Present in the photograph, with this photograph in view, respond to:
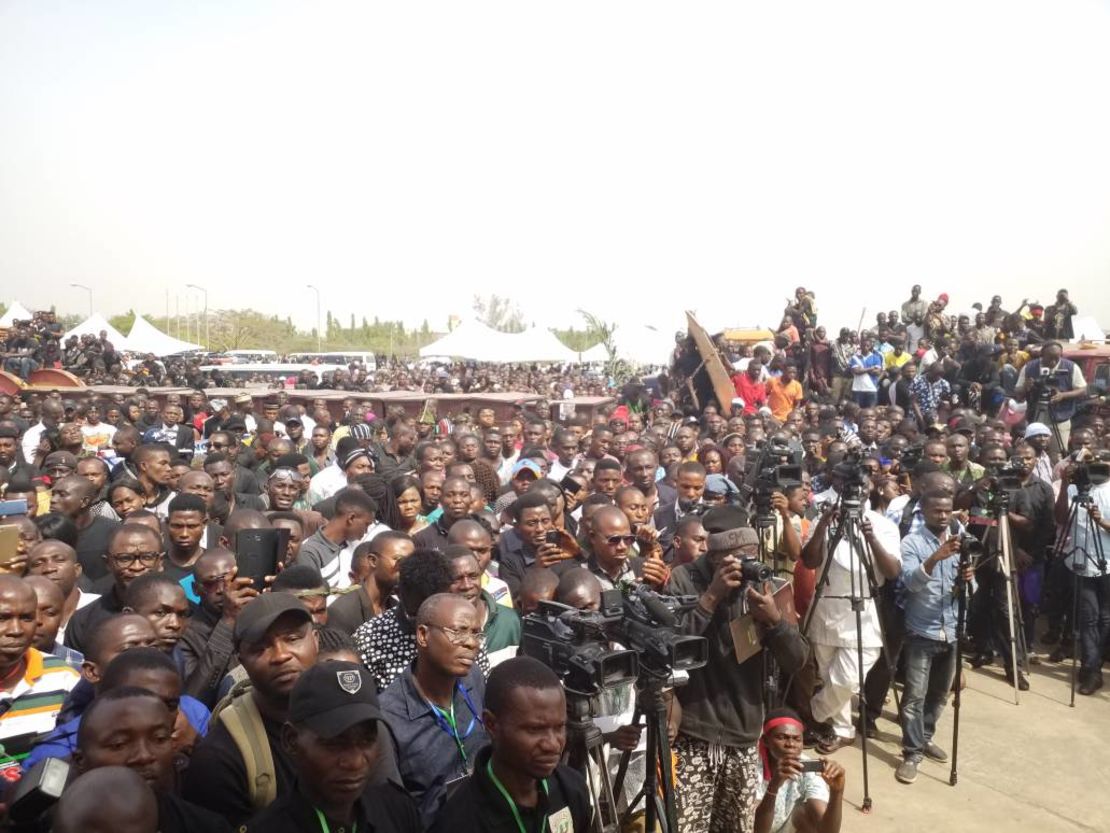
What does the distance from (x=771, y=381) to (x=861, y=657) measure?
9.14 metres

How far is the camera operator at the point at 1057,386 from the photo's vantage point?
10.9 metres

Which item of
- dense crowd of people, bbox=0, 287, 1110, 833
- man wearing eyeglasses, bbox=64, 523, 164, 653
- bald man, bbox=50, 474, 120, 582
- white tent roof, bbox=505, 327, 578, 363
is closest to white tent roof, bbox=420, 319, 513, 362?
white tent roof, bbox=505, 327, 578, 363

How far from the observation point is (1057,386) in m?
11.0

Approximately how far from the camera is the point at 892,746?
19.9 feet

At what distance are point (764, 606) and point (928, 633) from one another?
2.73 metres

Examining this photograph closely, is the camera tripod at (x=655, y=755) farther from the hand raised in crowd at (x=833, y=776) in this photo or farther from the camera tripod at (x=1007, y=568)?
the camera tripod at (x=1007, y=568)

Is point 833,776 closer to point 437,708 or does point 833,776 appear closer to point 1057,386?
point 437,708

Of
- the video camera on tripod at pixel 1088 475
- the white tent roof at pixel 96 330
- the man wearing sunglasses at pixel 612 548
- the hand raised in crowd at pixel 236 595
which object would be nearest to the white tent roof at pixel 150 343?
the white tent roof at pixel 96 330

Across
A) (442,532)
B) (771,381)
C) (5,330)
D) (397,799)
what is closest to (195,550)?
(442,532)

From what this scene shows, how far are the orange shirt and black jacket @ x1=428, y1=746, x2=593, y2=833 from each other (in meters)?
11.5

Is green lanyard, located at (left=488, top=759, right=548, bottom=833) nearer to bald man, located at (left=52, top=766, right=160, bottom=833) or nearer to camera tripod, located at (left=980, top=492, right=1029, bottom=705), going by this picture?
bald man, located at (left=52, top=766, right=160, bottom=833)

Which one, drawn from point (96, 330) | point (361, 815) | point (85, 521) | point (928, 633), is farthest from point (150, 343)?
point (361, 815)

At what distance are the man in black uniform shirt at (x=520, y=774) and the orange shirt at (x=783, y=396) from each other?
37.9 ft

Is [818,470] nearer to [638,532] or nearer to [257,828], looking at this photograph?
[638,532]
